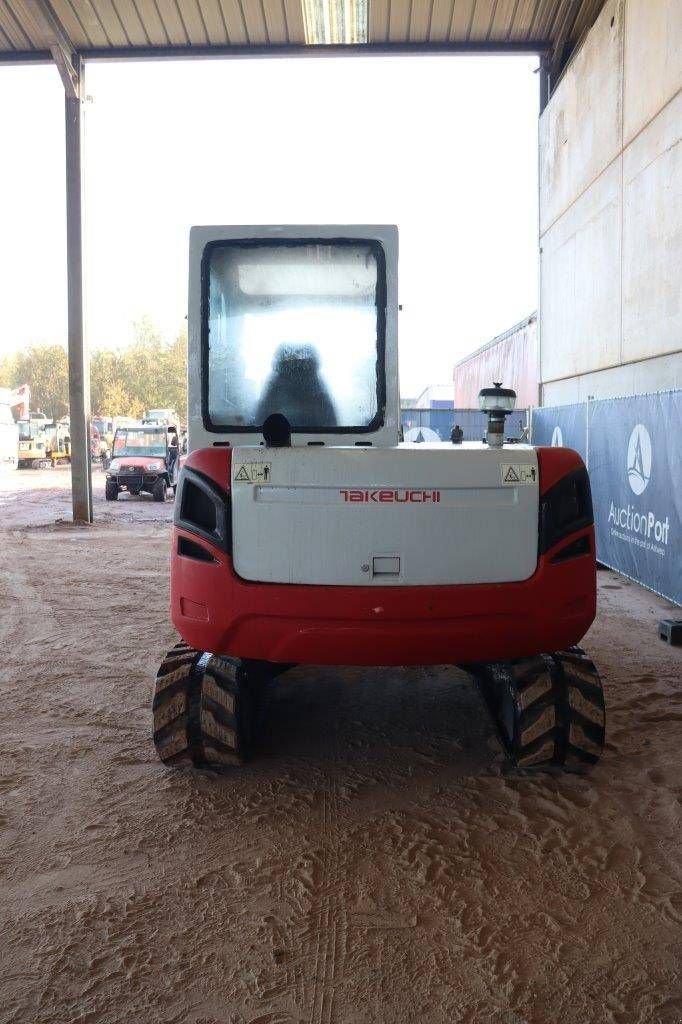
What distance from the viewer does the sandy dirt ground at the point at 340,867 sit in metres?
2.69

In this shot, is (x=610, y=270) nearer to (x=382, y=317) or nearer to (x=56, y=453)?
(x=382, y=317)

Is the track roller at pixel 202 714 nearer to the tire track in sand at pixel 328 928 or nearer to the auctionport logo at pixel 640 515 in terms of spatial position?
the tire track in sand at pixel 328 928

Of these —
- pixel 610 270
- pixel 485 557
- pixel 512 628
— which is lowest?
pixel 512 628

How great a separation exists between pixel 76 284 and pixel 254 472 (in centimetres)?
1321

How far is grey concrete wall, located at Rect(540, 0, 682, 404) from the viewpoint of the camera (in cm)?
941

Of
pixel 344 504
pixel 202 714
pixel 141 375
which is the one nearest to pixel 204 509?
pixel 344 504

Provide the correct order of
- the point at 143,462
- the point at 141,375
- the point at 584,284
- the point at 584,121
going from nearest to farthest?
the point at 584,121 → the point at 584,284 → the point at 143,462 → the point at 141,375

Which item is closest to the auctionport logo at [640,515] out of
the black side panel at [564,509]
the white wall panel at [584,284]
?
the white wall panel at [584,284]

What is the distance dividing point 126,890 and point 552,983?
1639 millimetres

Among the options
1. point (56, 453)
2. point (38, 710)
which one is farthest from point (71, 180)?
point (56, 453)

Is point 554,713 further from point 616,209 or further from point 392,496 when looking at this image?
point 616,209

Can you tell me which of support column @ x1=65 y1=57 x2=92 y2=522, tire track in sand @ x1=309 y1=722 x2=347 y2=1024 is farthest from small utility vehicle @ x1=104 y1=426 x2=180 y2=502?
tire track in sand @ x1=309 y1=722 x2=347 y2=1024

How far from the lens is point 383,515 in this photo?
390 centimetres

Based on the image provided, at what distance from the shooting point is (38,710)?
5.52m
